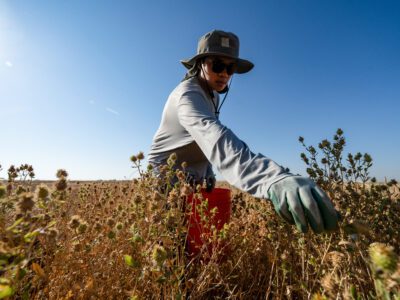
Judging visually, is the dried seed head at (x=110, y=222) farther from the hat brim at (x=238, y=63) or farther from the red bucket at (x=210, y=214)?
the hat brim at (x=238, y=63)

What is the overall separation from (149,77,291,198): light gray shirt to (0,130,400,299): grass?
1.17 ft

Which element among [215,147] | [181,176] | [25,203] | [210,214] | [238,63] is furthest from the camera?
[238,63]

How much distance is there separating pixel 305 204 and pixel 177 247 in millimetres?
820

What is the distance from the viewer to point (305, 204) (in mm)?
1003

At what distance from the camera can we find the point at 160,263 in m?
1.16

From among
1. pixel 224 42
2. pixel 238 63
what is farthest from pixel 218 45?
pixel 238 63

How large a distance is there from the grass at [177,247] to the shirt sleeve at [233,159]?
1.17ft

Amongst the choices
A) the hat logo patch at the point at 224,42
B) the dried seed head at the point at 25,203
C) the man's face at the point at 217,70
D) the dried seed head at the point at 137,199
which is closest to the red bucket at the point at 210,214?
the dried seed head at the point at 137,199

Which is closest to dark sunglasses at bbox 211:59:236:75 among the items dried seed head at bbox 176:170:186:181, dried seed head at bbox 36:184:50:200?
dried seed head at bbox 176:170:186:181

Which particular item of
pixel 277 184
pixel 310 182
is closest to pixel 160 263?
pixel 277 184

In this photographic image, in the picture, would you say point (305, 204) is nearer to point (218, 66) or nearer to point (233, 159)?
point (233, 159)

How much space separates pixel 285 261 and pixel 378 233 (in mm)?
898

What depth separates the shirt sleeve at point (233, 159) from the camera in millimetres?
1150

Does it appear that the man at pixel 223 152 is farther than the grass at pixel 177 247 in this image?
No
